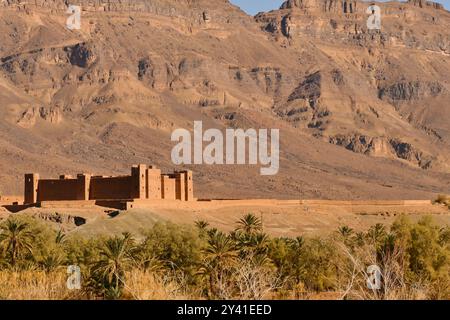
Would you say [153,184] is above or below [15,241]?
above

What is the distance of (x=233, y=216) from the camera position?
10569 cm

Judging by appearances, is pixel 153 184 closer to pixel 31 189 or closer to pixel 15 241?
pixel 31 189

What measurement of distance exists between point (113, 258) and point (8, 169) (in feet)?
460

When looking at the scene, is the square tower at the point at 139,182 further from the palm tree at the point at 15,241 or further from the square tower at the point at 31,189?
the palm tree at the point at 15,241

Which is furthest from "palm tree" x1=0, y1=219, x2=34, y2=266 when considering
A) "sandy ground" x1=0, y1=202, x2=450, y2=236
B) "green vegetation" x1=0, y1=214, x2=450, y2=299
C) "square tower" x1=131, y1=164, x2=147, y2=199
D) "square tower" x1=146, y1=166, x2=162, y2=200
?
"square tower" x1=146, y1=166, x2=162, y2=200

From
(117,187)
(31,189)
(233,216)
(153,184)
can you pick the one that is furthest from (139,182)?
(31,189)

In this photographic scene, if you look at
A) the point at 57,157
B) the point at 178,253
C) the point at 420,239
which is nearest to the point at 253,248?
the point at 178,253

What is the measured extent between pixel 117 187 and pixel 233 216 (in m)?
11.2

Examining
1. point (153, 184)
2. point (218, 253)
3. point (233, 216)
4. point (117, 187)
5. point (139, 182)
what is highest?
point (139, 182)

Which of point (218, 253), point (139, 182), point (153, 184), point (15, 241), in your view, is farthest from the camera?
point (153, 184)

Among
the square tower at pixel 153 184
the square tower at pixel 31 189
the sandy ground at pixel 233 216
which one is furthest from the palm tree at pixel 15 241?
the square tower at pixel 31 189

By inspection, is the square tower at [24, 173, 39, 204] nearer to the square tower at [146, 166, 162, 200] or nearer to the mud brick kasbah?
the mud brick kasbah

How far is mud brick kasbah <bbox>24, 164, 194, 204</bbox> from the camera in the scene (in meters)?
104

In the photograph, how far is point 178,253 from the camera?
57875 millimetres
